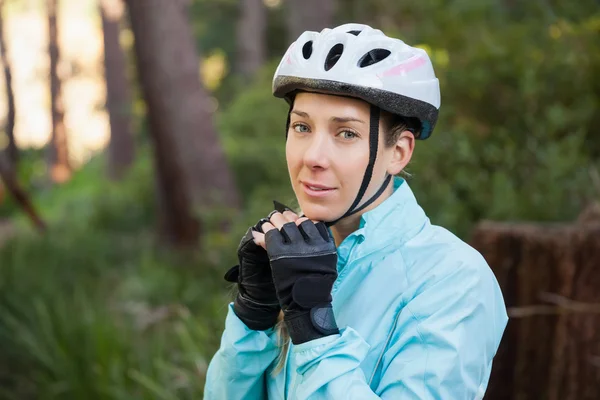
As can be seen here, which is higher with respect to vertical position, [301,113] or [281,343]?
[301,113]

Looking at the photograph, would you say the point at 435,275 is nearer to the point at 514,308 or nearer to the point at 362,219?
the point at 362,219

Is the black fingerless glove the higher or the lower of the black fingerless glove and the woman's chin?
the lower

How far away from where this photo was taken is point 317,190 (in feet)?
7.75

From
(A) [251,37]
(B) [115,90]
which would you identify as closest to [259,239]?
(A) [251,37]

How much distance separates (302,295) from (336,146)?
463 mm

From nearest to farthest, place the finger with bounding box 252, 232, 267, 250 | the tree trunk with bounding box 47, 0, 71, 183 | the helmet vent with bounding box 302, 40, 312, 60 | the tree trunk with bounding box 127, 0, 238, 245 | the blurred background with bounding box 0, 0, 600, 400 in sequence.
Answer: the finger with bounding box 252, 232, 267, 250 → the helmet vent with bounding box 302, 40, 312, 60 → the blurred background with bounding box 0, 0, 600, 400 → the tree trunk with bounding box 127, 0, 238, 245 → the tree trunk with bounding box 47, 0, 71, 183

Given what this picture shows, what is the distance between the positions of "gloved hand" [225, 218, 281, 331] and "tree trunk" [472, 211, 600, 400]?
2.19 m

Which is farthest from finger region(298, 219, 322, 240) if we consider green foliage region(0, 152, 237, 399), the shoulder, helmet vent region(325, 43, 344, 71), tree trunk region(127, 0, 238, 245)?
tree trunk region(127, 0, 238, 245)

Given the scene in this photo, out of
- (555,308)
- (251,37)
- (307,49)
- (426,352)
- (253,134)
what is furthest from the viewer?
(251,37)

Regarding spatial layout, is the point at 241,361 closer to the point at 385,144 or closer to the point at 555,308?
the point at 385,144

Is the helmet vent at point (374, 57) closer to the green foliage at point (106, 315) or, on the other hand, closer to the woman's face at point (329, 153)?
the woman's face at point (329, 153)

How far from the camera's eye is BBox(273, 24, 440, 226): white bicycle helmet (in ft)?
7.50

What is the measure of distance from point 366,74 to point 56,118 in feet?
89.7

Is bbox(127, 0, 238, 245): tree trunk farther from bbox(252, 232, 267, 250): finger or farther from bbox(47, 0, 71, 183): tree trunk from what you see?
bbox(47, 0, 71, 183): tree trunk
